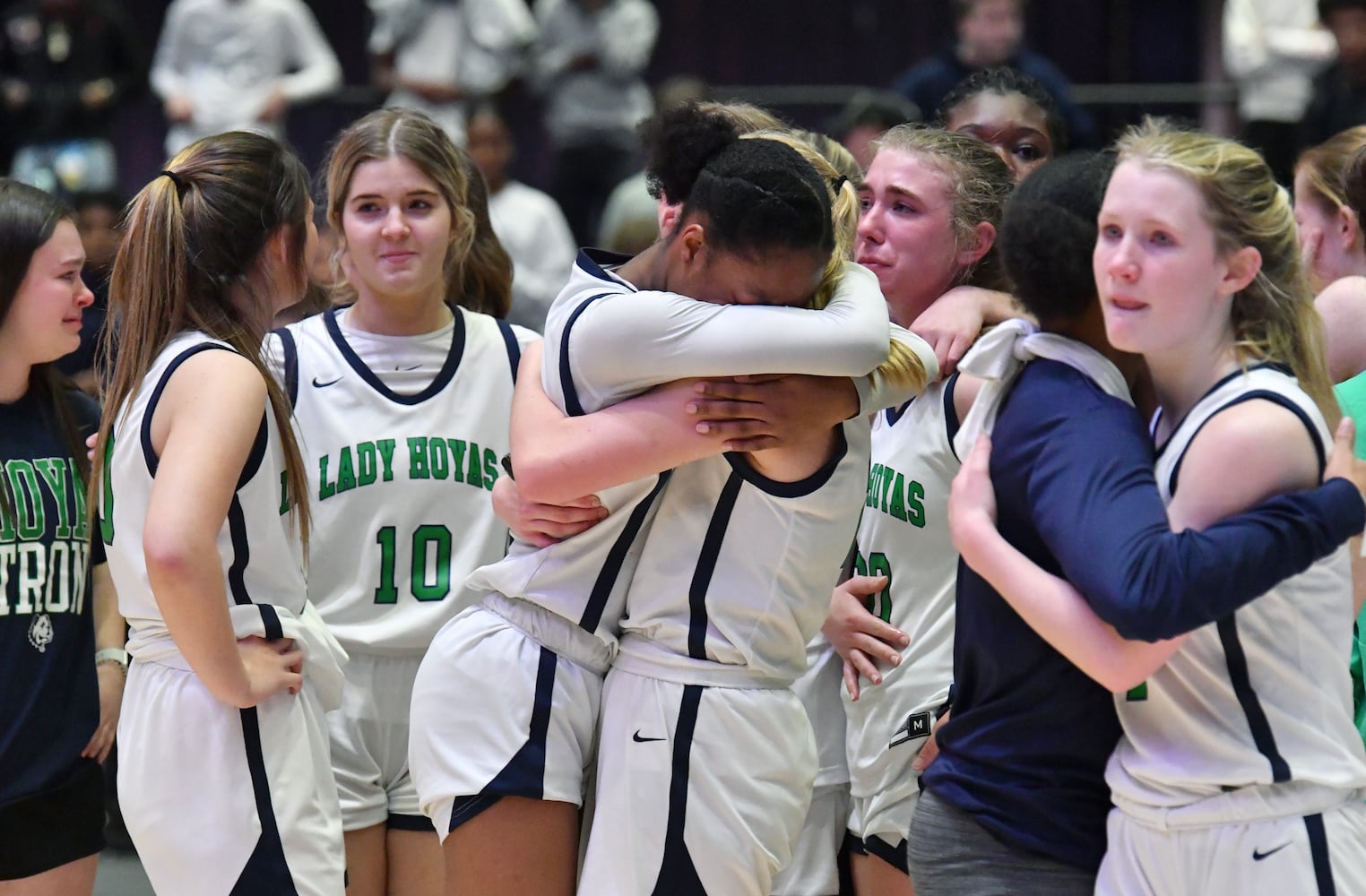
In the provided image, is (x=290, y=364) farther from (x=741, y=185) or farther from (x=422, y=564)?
(x=741, y=185)

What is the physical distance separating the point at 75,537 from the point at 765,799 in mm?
A: 1685

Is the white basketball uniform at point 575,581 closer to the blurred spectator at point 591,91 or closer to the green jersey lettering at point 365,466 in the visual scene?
the green jersey lettering at point 365,466

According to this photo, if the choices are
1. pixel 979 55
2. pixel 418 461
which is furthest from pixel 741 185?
pixel 979 55

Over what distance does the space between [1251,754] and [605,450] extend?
3.31 feet

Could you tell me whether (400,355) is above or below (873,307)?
below

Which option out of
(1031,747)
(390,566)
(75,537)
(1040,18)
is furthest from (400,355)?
(1040,18)

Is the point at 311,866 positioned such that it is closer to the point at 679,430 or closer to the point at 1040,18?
the point at 679,430

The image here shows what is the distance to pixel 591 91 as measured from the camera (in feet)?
28.0

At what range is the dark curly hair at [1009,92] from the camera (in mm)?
3816

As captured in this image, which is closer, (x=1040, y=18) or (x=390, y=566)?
(x=390, y=566)

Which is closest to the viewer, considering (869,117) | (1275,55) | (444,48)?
(869,117)

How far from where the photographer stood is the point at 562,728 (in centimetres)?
254

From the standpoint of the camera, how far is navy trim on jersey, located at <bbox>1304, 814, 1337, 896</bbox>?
6.84 ft

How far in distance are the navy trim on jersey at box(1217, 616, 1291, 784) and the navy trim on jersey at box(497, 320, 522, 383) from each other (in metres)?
1.92
